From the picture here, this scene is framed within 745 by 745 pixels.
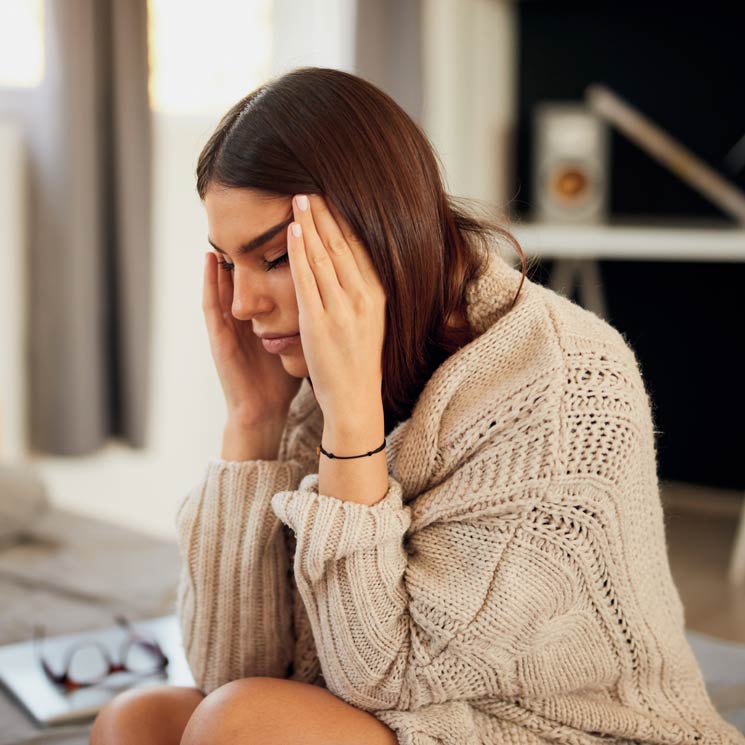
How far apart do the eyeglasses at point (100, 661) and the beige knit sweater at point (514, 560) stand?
1.31 ft

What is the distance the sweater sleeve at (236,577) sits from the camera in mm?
1190

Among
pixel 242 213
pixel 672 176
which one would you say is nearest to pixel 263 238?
pixel 242 213

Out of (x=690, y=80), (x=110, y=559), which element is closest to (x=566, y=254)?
(x=690, y=80)

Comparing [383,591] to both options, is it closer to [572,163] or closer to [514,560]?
[514,560]

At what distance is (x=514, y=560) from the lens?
102 cm

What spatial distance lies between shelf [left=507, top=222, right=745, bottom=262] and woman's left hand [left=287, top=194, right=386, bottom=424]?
1590 mm

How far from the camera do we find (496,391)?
3.49 ft

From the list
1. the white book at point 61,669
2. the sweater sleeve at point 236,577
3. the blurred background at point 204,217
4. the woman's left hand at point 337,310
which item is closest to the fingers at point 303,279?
the woman's left hand at point 337,310

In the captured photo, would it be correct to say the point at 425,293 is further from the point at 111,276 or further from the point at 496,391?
the point at 111,276

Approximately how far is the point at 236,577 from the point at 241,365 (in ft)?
0.82

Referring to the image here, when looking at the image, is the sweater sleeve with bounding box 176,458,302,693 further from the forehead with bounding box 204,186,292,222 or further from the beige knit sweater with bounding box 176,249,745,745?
the forehead with bounding box 204,186,292,222

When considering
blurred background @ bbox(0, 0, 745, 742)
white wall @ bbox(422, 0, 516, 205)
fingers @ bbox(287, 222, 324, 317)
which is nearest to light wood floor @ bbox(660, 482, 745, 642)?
blurred background @ bbox(0, 0, 745, 742)

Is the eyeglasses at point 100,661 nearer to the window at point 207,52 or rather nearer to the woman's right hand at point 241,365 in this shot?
the woman's right hand at point 241,365

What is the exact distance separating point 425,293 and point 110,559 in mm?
884
